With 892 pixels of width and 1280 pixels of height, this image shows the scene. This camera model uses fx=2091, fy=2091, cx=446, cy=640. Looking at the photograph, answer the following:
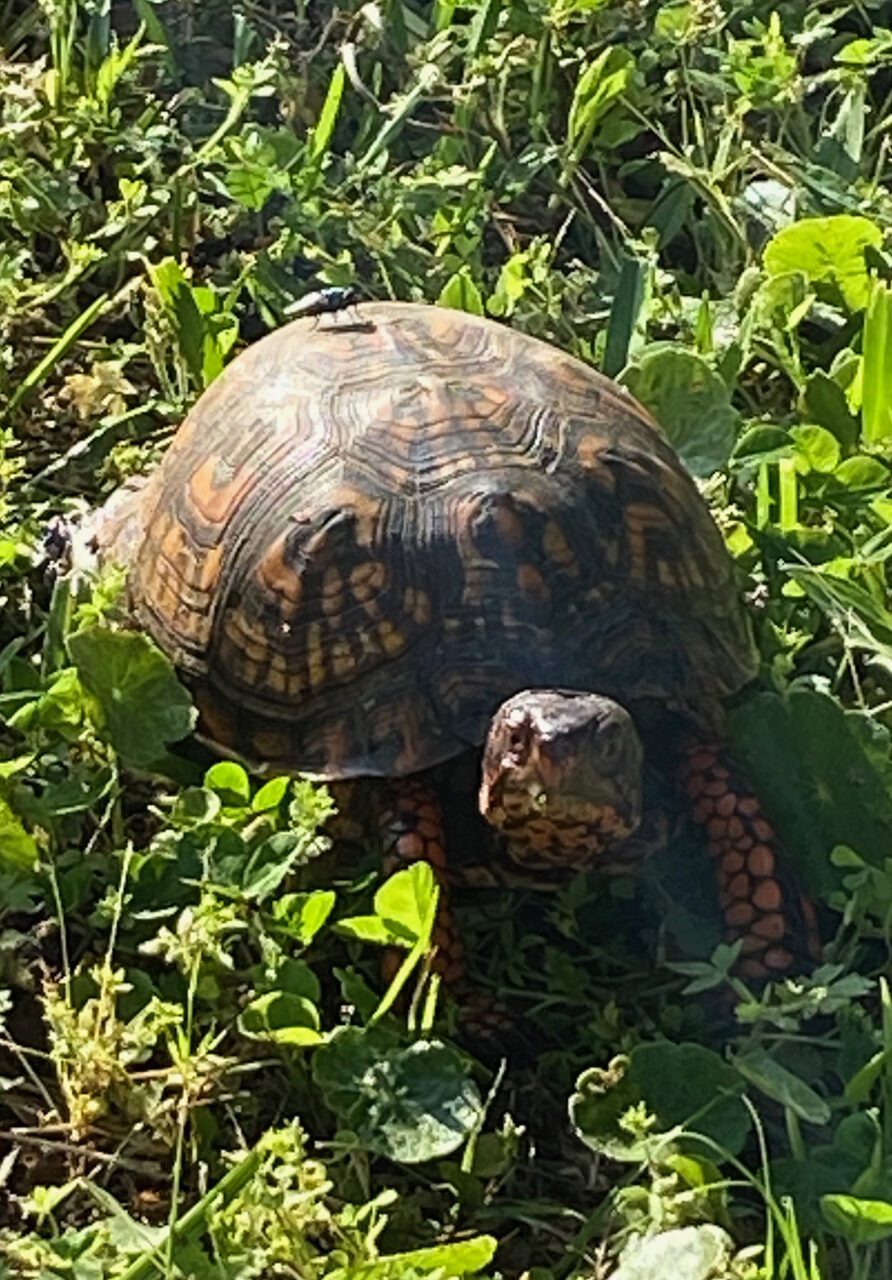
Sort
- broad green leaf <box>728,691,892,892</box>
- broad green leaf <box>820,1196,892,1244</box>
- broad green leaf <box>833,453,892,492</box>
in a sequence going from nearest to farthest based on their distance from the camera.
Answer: broad green leaf <box>820,1196,892,1244</box> → broad green leaf <box>728,691,892,892</box> → broad green leaf <box>833,453,892,492</box>

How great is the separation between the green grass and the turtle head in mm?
102

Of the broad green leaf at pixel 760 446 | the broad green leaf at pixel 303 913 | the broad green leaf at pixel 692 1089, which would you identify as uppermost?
the broad green leaf at pixel 760 446

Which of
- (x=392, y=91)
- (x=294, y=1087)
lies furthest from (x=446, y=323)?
(x=392, y=91)

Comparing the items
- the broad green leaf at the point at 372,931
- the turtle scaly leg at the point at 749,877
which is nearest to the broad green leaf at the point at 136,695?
the broad green leaf at the point at 372,931

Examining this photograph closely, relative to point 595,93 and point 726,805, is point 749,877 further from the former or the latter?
point 595,93

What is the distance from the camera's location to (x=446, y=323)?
6.52 feet

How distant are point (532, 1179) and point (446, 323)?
0.79 metres

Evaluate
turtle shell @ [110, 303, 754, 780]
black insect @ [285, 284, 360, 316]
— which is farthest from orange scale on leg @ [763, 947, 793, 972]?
black insect @ [285, 284, 360, 316]

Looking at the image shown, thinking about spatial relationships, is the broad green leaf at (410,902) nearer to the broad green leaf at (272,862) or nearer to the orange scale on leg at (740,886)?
the broad green leaf at (272,862)

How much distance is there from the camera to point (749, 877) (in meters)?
1.84

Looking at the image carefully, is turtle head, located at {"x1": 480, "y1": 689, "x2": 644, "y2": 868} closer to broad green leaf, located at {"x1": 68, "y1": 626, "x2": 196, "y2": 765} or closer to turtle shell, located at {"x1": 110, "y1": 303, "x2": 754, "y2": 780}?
turtle shell, located at {"x1": 110, "y1": 303, "x2": 754, "y2": 780}

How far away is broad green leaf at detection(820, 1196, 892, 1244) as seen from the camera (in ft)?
5.07

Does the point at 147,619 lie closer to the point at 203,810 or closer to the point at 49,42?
the point at 203,810

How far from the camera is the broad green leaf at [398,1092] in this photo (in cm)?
166
